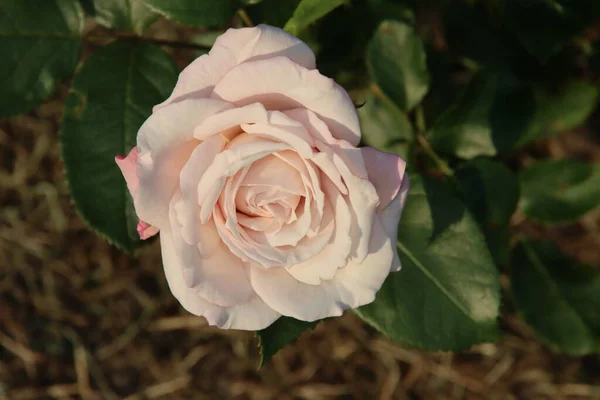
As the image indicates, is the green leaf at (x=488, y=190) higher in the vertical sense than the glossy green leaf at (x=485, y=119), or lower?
lower

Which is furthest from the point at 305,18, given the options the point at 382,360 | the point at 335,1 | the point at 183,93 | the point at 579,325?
the point at 382,360

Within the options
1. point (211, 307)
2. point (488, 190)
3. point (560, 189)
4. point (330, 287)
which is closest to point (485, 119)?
point (488, 190)

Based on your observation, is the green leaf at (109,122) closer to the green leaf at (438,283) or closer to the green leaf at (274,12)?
the green leaf at (274,12)

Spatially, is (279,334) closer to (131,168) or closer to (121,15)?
(131,168)

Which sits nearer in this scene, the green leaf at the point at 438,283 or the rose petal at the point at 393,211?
the rose petal at the point at 393,211

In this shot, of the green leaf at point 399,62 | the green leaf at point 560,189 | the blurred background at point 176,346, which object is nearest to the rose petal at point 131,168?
the green leaf at point 399,62

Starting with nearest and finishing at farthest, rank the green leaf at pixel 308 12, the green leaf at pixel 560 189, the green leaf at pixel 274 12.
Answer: the green leaf at pixel 308 12 < the green leaf at pixel 274 12 < the green leaf at pixel 560 189
